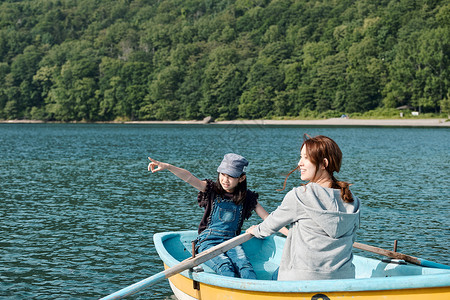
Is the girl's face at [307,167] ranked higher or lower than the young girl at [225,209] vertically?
higher

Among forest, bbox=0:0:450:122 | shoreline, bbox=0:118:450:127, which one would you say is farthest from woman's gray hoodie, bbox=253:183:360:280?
forest, bbox=0:0:450:122

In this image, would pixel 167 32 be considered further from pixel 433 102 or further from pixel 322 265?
pixel 322 265

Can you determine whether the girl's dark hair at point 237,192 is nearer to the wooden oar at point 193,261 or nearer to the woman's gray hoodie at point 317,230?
the wooden oar at point 193,261

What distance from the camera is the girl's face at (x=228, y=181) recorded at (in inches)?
273

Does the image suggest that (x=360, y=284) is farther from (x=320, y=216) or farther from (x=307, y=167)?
(x=307, y=167)

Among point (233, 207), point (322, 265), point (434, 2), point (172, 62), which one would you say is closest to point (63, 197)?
point (233, 207)

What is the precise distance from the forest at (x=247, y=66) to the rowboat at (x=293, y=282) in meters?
88.7

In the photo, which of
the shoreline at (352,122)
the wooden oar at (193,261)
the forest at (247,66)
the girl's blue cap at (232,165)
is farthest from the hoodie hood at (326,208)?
the forest at (247,66)

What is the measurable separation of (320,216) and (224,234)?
2.40 meters

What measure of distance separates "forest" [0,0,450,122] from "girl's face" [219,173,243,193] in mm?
90010

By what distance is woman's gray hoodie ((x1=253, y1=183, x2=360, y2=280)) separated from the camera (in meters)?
5.14

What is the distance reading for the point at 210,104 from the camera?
126m

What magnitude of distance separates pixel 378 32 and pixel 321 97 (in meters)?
20.6

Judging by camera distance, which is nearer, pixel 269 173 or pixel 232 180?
pixel 232 180
